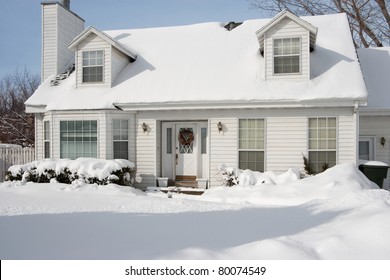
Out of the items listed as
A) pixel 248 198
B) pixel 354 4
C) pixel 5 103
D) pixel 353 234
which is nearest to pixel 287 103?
pixel 248 198

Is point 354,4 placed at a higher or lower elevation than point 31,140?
higher

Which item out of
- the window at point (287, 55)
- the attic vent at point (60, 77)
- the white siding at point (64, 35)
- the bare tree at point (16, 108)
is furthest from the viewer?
the bare tree at point (16, 108)

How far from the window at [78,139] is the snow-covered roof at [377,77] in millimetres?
9529

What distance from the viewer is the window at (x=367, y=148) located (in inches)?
444

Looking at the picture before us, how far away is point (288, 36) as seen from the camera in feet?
34.1

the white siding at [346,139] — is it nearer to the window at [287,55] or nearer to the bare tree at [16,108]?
the window at [287,55]

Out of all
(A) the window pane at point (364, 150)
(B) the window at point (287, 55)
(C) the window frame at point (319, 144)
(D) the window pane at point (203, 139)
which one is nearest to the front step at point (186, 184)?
(D) the window pane at point (203, 139)

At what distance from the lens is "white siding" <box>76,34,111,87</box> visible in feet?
38.4

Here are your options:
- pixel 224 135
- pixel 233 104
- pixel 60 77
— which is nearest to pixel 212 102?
pixel 233 104

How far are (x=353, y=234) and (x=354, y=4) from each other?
19904mm

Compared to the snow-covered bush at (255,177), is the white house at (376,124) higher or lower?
higher

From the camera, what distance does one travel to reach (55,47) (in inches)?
529

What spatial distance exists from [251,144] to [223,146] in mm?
927
